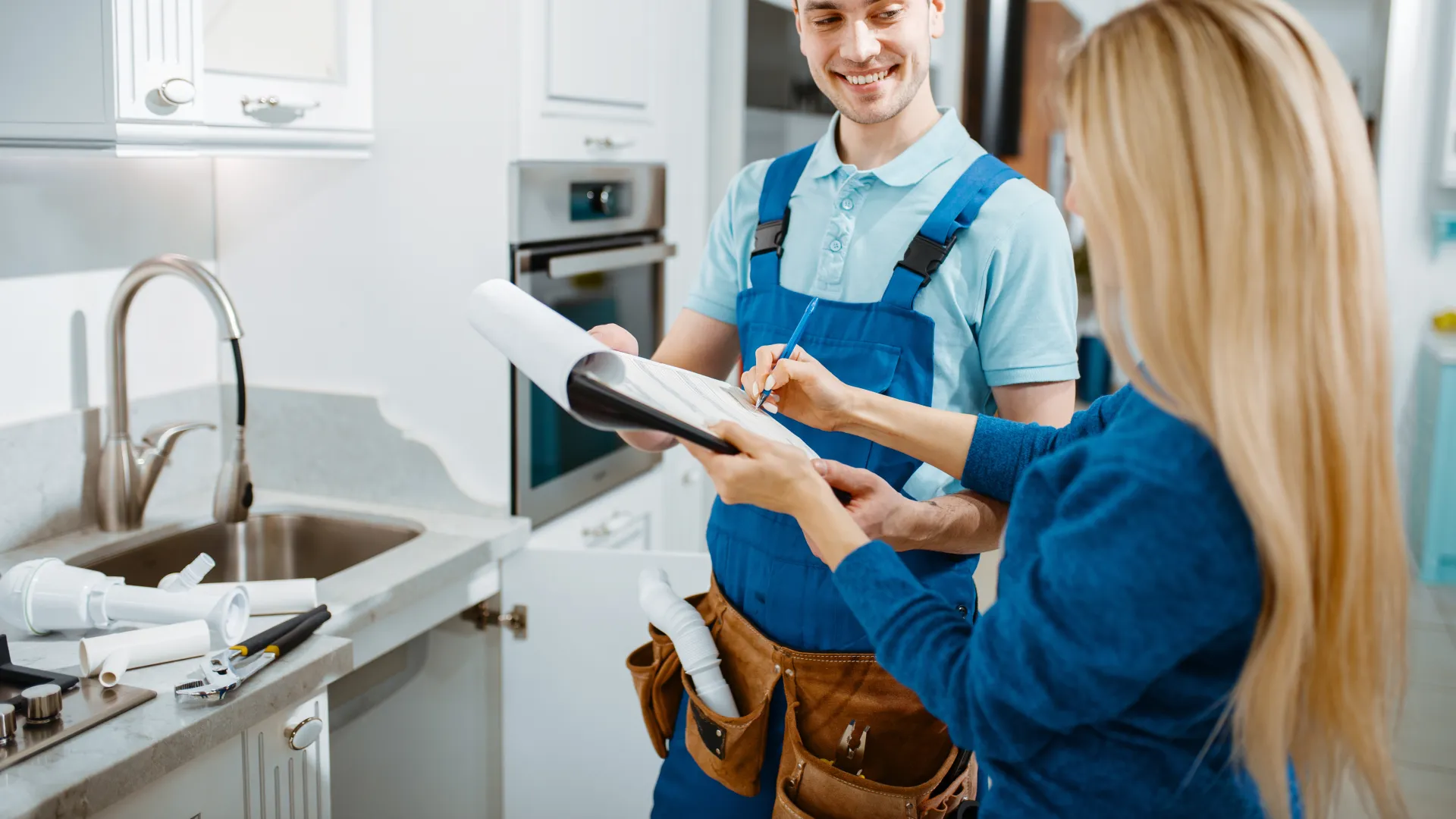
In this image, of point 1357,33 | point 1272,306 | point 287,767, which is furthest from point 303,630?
point 1357,33

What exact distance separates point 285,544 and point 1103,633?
1.55 m

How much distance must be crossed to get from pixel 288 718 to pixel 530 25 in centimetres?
109

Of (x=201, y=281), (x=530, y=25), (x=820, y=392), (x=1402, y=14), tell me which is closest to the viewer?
(x=820, y=392)

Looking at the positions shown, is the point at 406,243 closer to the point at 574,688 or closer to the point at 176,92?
the point at 176,92

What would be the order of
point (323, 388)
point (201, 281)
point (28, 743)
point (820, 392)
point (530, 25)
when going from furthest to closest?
point (323, 388) < point (530, 25) < point (201, 281) < point (820, 392) < point (28, 743)

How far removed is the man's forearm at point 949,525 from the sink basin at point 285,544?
99cm

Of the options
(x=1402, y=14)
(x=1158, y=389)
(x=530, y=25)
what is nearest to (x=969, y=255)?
(x=1158, y=389)

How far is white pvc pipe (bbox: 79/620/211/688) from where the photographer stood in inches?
49.3

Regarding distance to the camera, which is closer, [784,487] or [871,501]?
[784,487]

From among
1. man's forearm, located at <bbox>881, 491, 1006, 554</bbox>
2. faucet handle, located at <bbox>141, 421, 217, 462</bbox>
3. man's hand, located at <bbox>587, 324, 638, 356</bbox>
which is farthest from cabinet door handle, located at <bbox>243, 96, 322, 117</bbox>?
man's forearm, located at <bbox>881, 491, 1006, 554</bbox>

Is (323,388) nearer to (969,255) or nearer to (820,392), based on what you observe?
(820,392)

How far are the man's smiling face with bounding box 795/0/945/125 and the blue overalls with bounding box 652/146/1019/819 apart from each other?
0.13 m

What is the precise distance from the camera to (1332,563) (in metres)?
0.79

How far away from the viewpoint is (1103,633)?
780 mm
